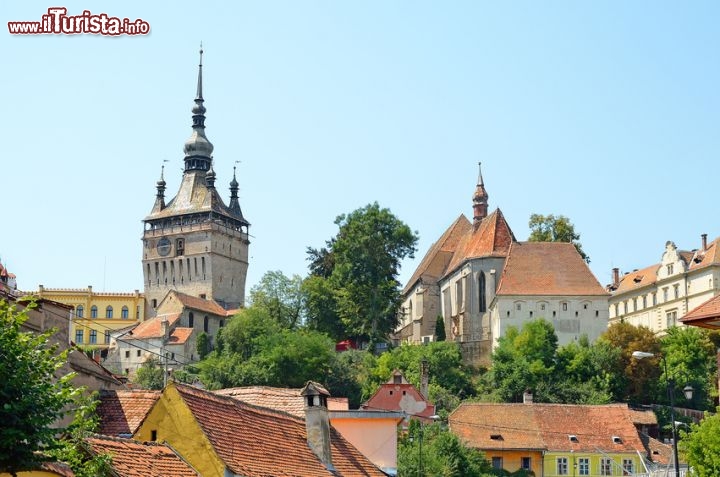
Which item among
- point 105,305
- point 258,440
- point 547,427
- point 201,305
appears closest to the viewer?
point 258,440

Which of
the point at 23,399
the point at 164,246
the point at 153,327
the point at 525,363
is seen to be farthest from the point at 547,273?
the point at 23,399

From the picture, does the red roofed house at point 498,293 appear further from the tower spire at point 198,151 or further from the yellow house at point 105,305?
the tower spire at point 198,151

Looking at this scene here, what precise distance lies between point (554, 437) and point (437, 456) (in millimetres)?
16032

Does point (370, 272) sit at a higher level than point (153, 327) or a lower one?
higher

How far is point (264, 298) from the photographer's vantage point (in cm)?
10831

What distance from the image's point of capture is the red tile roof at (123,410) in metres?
23.3

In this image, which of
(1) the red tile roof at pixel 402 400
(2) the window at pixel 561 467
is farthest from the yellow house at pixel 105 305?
(2) the window at pixel 561 467

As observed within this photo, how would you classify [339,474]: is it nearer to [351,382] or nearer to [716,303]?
[716,303]

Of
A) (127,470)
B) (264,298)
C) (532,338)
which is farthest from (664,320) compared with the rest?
(127,470)

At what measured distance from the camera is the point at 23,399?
15.5 meters

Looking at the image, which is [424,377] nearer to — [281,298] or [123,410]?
[281,298]

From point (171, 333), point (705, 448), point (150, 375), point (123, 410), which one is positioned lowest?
point (705, 448)

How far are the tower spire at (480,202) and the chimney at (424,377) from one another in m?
26.4

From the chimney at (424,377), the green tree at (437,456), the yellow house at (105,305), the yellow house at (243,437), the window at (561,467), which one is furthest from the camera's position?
the yellow house at (105,305)
